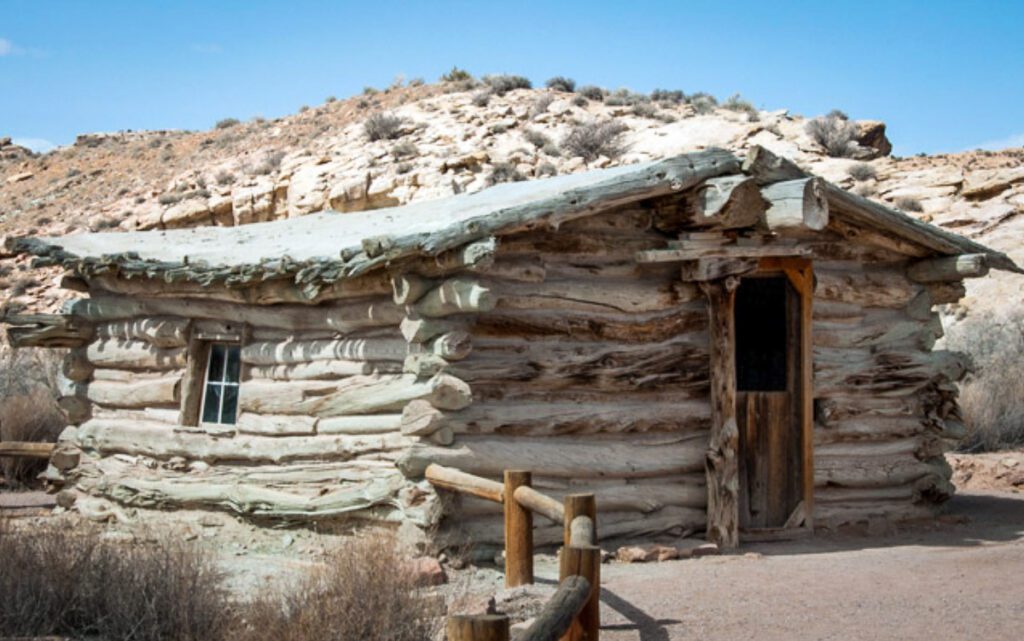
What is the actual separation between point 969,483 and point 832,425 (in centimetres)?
510

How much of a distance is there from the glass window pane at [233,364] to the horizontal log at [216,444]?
2.01 ft

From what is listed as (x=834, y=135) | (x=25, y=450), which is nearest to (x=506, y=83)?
(x=834, y=135)

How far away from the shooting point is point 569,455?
897 cm

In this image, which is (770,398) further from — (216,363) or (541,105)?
(541,105)

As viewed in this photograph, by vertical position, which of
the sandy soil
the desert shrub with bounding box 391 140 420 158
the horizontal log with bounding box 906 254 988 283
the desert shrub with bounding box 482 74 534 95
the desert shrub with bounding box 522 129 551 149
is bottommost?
the sandy soil

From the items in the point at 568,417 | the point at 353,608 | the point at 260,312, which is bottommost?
the point at 353,608

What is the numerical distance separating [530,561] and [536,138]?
29170 millimetres

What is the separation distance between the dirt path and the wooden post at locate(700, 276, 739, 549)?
0.34 m

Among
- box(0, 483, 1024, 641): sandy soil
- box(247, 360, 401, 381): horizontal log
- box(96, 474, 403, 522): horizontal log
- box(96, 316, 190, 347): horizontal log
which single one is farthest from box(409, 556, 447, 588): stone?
box(96, 316, 190, 347): horizontal log

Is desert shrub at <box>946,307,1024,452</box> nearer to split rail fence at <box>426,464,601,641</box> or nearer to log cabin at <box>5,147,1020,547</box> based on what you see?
log cabin at <box>5,147,1020,547</box>

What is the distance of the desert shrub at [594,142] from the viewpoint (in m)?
33.5

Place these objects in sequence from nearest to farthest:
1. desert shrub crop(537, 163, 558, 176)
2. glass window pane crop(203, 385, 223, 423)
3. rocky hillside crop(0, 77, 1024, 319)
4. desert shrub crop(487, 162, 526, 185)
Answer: glass window pane crop(203, 385, 223, 423) < rocky hillside crop(0, 77, 1024, 319) < desert shrub crop(487, 162, 526, 185) < desert shrub crop(537, 163, 558, 176)

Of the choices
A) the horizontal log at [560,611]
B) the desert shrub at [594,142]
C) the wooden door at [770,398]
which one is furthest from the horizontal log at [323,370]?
the desert shrub at [594,142]

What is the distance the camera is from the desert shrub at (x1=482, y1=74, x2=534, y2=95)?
133 feet
